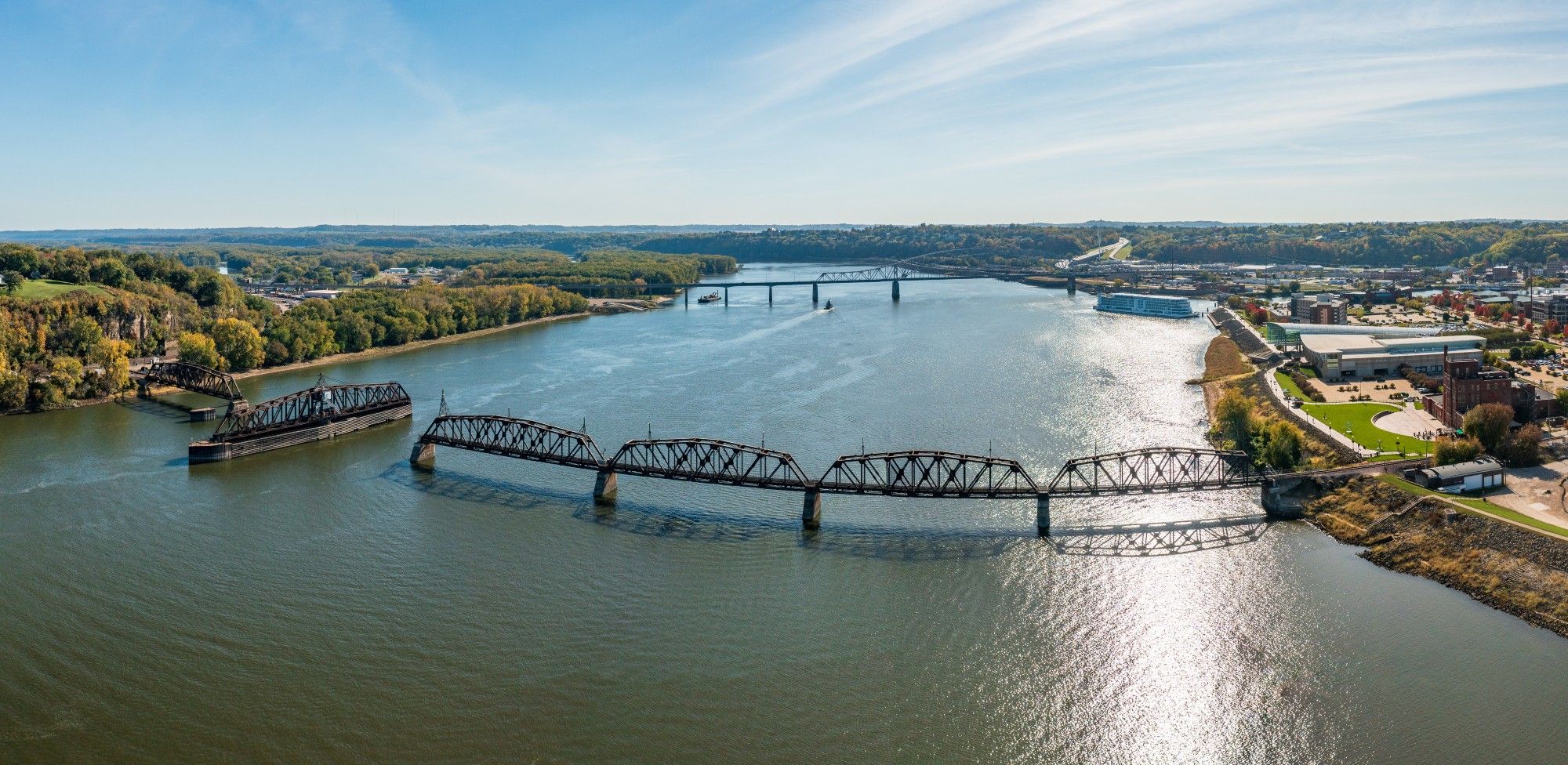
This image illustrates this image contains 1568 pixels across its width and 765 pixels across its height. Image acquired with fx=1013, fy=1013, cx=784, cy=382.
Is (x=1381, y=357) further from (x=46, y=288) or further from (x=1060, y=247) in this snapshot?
(x=1060, y=247)

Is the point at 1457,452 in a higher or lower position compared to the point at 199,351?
lower

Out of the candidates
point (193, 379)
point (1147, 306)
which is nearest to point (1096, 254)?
point (1147, 306)

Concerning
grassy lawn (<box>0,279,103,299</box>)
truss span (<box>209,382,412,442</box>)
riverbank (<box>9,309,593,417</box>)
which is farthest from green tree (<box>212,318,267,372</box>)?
truss span (<box>209,382,412,442</box>)

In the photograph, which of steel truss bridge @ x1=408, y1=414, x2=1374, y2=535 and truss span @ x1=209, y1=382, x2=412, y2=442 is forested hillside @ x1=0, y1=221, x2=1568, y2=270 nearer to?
truss span @ x1=209, y1=382, x2=412, y2=442

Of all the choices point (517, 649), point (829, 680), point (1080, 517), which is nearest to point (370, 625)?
point (517, 649)

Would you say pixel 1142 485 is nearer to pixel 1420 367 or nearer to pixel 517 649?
pixel 517 649
